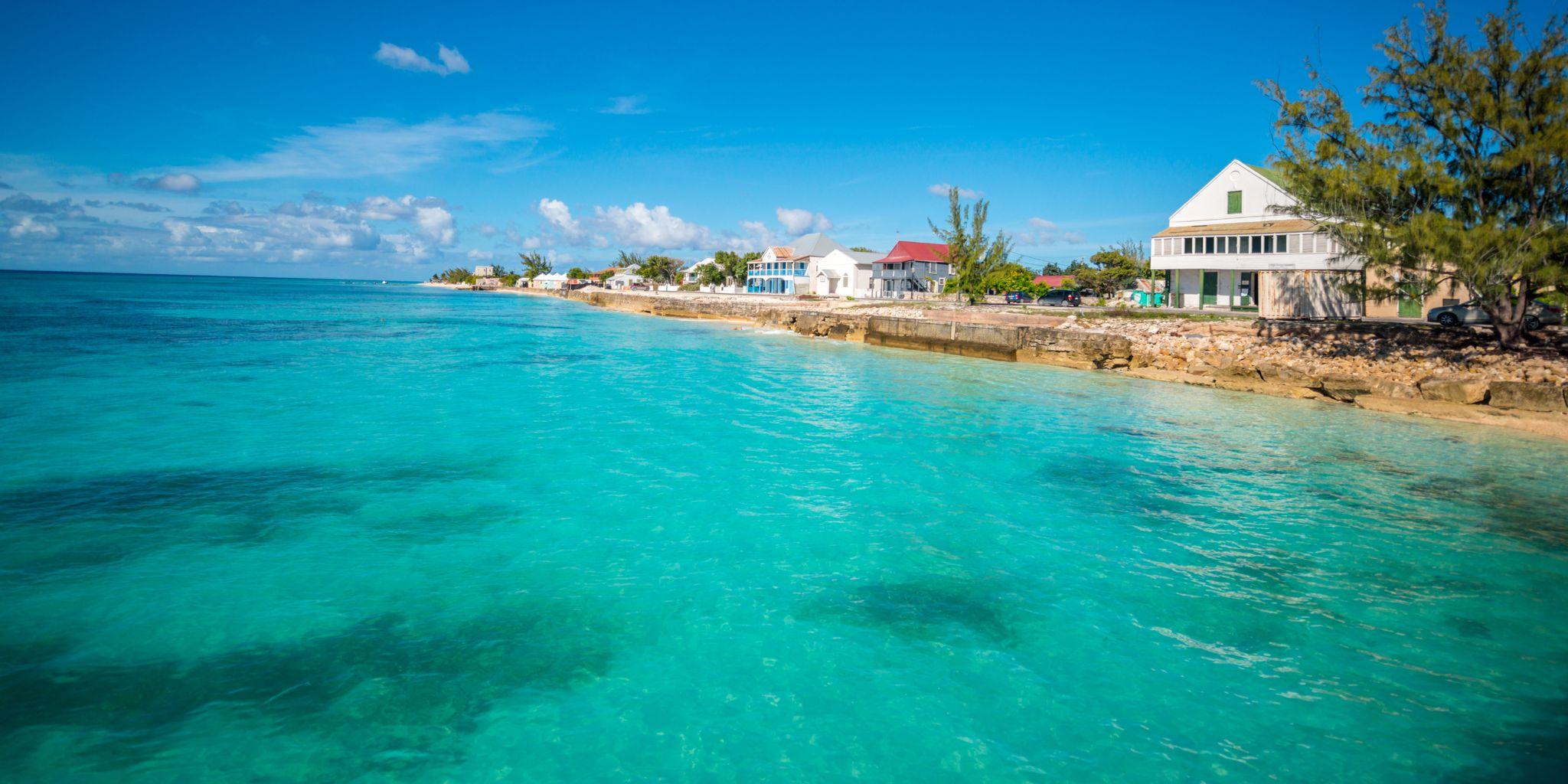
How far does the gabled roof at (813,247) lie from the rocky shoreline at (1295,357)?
62821 millimetres

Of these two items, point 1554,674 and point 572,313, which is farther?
point 572,313

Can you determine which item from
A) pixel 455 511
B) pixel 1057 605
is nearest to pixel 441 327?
pixel 455 511

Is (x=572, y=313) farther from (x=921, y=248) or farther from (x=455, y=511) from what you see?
(x=455, y=511)

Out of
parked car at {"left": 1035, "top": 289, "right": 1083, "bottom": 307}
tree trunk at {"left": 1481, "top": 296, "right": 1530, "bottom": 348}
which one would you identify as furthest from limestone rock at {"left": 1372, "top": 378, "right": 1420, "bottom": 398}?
parked car at {"left": 1035, "top": 289, "right": 1083, "bottom": 307}

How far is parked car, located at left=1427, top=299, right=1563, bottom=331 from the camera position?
26.4m

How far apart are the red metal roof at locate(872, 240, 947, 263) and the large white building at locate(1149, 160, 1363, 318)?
1676 inches

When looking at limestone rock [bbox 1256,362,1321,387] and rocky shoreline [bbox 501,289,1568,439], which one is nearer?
rocky shoreline [bbox 501,289,1568,439]

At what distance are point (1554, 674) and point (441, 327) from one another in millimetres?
63839

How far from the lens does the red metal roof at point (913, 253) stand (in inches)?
3551

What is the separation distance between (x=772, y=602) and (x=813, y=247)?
106m

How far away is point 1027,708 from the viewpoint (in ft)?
21.5

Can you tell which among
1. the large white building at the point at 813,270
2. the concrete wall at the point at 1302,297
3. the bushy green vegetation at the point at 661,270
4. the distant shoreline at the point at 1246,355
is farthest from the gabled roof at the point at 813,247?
the concrete wall at the point at 1302,297

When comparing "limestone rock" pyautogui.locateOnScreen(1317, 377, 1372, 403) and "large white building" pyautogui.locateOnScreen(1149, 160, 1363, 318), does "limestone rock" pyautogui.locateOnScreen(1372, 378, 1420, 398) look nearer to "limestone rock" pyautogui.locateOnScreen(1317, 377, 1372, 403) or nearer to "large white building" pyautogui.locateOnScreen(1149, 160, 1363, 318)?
"limestone rock" pyautogui.locateOnScreen(1317, 377, 1372, 403)

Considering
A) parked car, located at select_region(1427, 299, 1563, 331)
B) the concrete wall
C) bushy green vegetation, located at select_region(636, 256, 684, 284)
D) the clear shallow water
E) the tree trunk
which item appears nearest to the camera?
the clear shallow water
